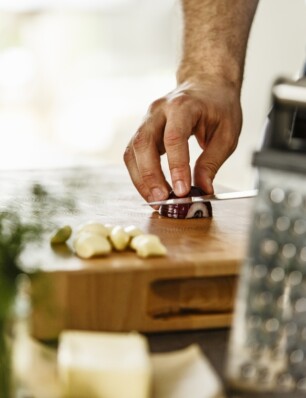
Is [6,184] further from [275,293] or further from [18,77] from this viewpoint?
[18,77]

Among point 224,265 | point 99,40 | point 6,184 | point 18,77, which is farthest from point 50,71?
point 224,265

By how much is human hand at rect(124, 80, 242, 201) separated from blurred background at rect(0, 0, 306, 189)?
4.40 metres

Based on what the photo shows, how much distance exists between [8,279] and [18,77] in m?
7.41

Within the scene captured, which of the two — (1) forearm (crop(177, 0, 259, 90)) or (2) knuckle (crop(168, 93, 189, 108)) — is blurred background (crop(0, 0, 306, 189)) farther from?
(2) knuckle (crop(168, 93, 189, 108))

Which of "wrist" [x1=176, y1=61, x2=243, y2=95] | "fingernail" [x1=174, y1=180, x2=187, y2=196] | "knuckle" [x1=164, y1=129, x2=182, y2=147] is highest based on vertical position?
"wrist" [x1=176, y1=61, x2=243, y2=95]

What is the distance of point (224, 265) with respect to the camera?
3.78ft

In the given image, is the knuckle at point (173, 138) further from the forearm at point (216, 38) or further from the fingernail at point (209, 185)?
the forearm at point (216, 38)

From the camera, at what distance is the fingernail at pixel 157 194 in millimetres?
1636

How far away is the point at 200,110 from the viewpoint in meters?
1.69

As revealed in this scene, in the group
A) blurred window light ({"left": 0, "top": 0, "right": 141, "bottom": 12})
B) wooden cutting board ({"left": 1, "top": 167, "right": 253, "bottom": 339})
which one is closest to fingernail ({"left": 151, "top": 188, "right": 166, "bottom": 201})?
wooden cutting board ({"left": 1, "top": 167, "right": 253, "bottom": 339})

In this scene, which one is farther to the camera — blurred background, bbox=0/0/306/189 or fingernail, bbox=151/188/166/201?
blurred background, bbox=0/0/306/189

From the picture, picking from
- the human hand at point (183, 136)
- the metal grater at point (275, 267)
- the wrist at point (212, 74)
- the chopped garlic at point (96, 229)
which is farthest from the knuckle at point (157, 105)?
the metal grater at point (275, 267)

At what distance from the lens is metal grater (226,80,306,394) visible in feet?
2.70

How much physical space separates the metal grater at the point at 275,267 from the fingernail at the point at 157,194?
789 mm
